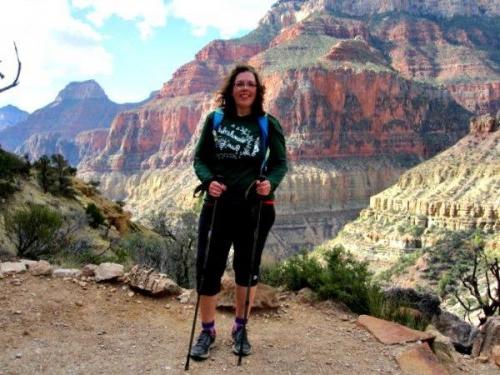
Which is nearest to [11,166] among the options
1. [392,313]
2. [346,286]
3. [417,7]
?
[346,286]

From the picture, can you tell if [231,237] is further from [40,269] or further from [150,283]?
[40,269]

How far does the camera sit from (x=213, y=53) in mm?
149500

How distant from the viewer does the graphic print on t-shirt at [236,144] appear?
4.59 metres

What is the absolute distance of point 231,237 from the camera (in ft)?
15.5

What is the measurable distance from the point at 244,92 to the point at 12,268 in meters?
3.99

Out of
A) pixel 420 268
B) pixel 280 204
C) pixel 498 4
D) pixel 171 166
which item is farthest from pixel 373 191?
pixel 498 4

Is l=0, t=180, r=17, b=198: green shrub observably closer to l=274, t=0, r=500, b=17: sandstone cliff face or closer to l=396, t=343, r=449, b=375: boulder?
l=396, t=343, r=449, b=375: boulder

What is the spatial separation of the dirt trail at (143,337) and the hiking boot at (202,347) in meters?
0.08

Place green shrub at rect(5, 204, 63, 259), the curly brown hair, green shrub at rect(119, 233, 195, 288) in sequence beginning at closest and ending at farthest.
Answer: the curly brown hair → green shrub at rect(5, 204, 63, 259) → green shrub at rect(119, 233, 195, 288)

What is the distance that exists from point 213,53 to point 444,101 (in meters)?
67.4

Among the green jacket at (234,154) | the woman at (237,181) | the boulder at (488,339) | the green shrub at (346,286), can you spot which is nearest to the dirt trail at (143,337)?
the green shrub at (346,286)

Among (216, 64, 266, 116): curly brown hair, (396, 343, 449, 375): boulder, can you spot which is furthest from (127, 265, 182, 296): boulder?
(396, 343, 449, 375): boulder

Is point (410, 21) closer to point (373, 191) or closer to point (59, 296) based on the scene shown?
point (373, 191)

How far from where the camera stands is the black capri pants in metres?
4.61
